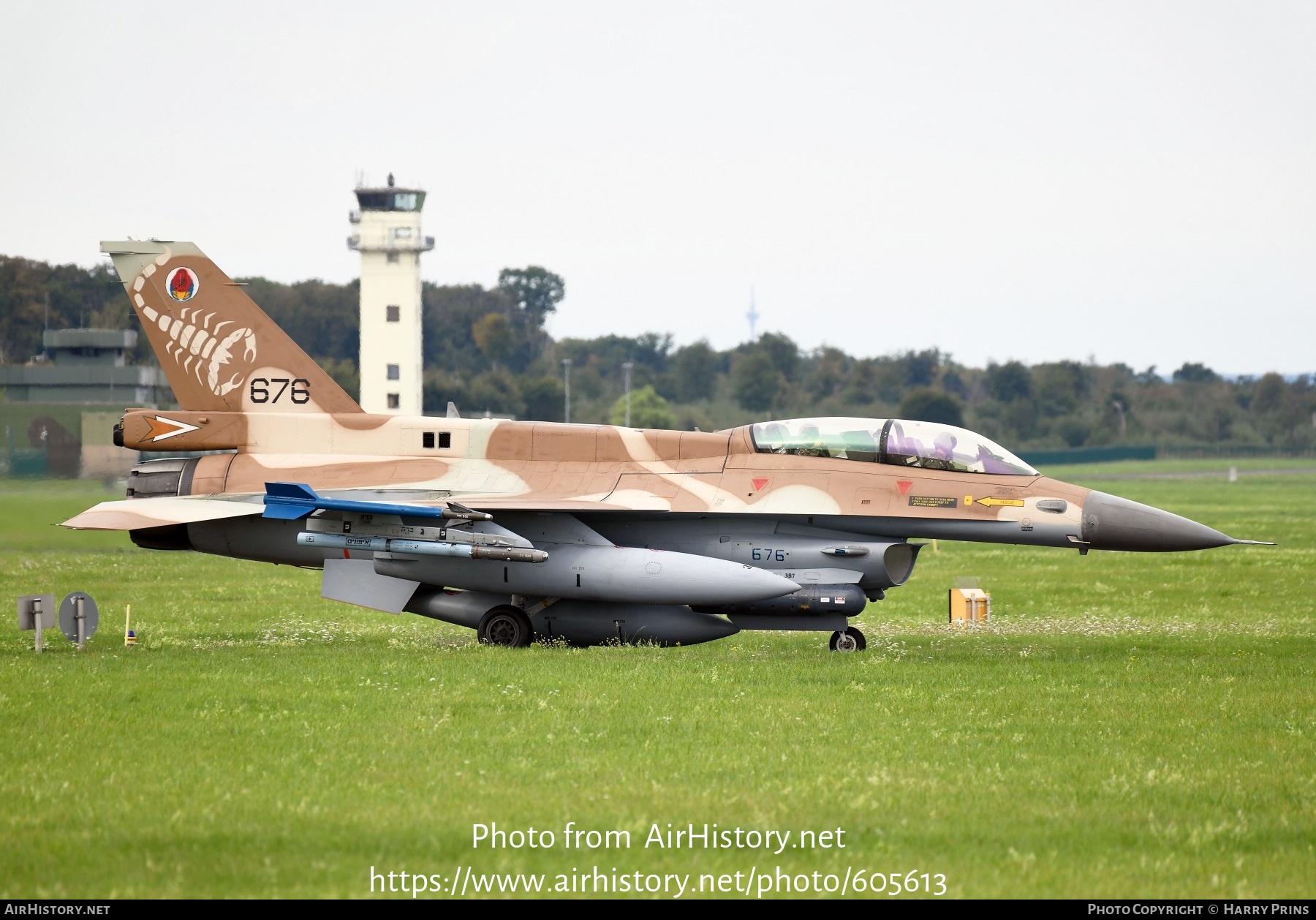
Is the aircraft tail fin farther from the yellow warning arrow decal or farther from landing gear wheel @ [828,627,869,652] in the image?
the yellow warning arrow decal

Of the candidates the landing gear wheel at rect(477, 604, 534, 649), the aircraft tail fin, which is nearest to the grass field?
the landing gear wheel at rect(477, 604, 534, 649)

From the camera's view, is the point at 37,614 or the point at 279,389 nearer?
the point at 37,614

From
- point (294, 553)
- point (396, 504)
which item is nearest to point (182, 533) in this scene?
point (294, 553)

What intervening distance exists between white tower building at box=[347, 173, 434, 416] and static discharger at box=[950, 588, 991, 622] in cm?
4328

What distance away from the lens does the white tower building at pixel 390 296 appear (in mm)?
61406

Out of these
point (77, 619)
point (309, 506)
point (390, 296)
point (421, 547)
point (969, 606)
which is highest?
point (390, 296)

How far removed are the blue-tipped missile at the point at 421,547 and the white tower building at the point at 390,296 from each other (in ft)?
150

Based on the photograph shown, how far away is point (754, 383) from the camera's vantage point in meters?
115

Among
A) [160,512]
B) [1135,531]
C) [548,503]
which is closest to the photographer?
[1135,531]

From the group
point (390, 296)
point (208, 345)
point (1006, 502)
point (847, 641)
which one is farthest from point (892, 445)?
point (390, 296)

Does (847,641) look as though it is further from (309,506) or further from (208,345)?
(208,345)

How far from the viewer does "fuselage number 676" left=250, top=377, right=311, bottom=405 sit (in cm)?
1784

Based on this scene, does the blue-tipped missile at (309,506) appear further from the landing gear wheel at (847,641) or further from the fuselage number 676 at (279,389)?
the landing gear wheel at (847,641)

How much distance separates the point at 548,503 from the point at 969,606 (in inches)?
311
